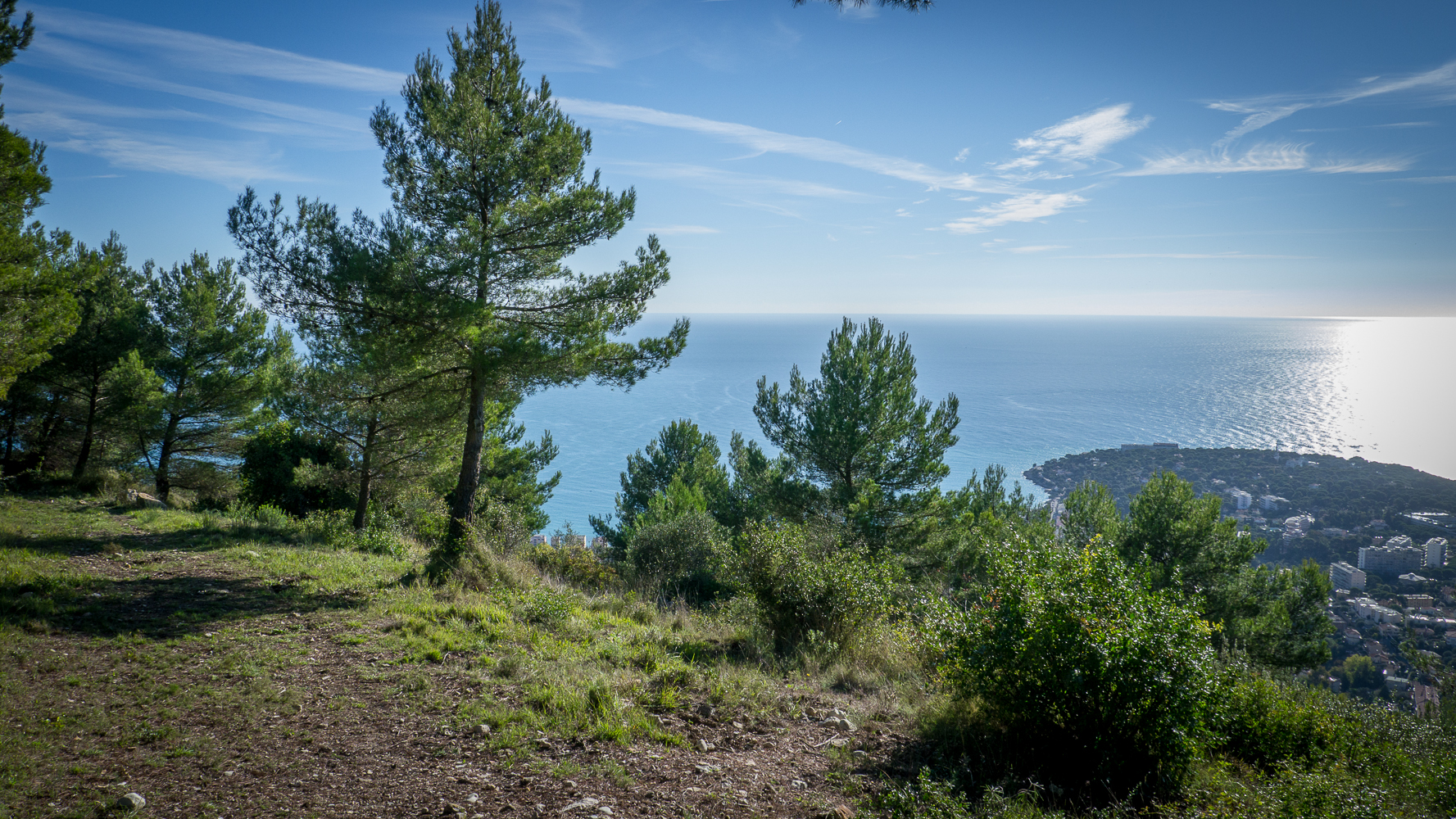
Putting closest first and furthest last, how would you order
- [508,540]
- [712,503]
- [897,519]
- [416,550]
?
1. [416,550]
2. [508,540]
3. [897,519]
4. [712,503]

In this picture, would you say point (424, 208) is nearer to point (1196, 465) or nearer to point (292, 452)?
point (292, 452)

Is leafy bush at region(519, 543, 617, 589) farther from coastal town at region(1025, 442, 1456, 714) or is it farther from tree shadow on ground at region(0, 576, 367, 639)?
coastal town at region(1025, 442, 1456, 714)

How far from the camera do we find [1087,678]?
12.3ft

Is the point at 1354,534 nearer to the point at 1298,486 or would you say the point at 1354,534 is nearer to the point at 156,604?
the point at 1298,486

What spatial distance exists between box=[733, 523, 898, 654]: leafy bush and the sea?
3273 cm

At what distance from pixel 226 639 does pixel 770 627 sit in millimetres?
5452

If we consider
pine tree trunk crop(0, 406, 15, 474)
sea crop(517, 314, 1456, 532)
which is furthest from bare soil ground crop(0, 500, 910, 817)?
sea crop(517, 314, 1456, 532)

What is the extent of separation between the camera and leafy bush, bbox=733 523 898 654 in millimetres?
6750

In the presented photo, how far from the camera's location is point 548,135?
8.70 metres

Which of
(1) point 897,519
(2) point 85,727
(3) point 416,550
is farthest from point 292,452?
(1) point 897,519

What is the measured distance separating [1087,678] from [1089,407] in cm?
11397

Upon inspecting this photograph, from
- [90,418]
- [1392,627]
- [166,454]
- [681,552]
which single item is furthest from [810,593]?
[1392,627]

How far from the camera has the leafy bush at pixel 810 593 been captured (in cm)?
675

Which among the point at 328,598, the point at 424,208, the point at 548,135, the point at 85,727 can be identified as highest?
the point at 548,135
